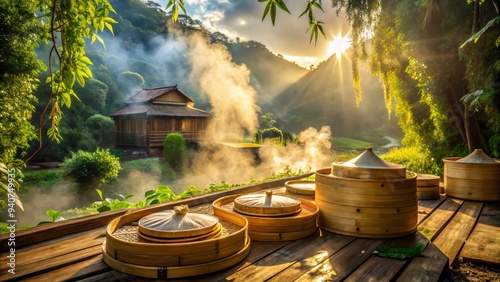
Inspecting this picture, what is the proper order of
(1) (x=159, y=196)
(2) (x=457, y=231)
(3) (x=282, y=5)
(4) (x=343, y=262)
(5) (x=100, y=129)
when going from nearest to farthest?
(3) (x=282, y=5)
(4) (x=343, y=262)
(2) (x=457, y=231)
(1) (x=159, y=196)
(5) (x=100, y=129)

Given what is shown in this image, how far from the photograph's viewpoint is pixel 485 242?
2.54 metres

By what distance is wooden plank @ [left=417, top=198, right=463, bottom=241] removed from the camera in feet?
9.03

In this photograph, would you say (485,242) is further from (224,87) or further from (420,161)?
(224,87)

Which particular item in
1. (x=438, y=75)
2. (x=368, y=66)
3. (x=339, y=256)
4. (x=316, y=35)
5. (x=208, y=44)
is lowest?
(x=339, y=256)

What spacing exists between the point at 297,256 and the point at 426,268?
84 cm

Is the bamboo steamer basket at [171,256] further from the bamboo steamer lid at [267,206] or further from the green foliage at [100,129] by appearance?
the green foliage at [100,129]

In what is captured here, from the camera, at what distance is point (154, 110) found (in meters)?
22.4

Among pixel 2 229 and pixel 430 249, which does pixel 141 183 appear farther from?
pixel 430 249

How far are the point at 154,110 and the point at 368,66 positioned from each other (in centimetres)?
1687

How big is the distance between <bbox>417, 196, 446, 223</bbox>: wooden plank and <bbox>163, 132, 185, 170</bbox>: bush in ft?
59.4

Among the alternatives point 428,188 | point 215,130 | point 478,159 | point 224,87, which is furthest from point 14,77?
point 224,87

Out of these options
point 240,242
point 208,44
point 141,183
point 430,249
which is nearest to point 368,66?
point 430,249

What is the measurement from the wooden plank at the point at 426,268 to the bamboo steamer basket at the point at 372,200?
1.14 ft

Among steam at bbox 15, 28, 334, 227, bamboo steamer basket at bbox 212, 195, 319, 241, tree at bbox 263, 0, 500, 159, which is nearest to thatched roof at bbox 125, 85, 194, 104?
steam at bbox 15, 28, 334, 227
